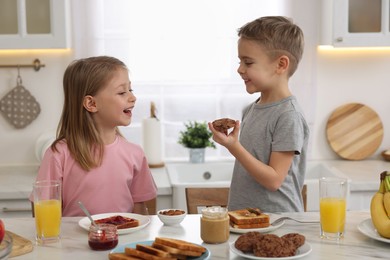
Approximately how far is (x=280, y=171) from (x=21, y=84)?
6.03ft

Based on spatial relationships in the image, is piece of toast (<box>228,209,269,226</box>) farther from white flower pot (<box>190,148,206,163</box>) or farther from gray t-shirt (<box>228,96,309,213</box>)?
white flower pot (<box>190,148,206,163</box>)

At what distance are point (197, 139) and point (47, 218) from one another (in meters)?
1.73

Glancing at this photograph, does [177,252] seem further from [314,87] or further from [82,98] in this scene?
[314,87]

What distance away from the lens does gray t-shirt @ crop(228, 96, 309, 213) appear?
2010mm

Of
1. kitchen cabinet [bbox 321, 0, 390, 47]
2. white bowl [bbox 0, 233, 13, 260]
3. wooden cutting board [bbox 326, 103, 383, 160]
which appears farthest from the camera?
wooden cutting board [bbox 326, 103, 383, 160]

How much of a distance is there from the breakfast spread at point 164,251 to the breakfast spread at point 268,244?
10 cm

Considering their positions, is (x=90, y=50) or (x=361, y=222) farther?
(x=90, y=50)

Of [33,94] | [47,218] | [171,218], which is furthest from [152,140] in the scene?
[47,218]

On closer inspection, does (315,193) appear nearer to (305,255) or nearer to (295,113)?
(295,113)

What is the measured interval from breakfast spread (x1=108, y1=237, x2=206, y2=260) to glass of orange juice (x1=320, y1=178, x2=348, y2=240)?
1.20ft

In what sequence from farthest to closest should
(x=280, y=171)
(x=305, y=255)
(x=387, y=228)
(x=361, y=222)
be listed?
(x=280, y=171), (x=361, y=222), (x=387, y=228), (x=305, y=255)

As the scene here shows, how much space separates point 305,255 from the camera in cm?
147

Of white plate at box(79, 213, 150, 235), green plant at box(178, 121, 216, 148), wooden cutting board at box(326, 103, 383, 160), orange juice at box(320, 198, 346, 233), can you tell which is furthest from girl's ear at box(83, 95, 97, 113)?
wooden cutting board at box(326, 103, 383, 160)

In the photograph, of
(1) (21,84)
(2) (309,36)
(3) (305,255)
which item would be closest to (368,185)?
(2) (309,36)
